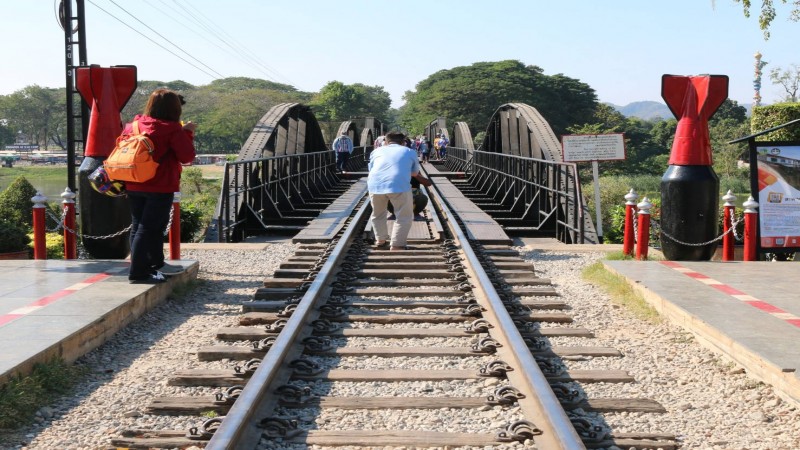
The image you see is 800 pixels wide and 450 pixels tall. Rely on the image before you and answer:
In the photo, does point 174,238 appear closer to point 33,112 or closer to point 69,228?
point 69,228

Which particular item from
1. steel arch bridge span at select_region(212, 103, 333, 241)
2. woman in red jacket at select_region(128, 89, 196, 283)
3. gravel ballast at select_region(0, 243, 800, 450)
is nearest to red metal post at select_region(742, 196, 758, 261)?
gravel ballast at select_region(0, 243, 800, 450)

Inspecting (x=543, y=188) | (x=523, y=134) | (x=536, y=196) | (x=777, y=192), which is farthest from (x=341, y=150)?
(x=777, y=192)

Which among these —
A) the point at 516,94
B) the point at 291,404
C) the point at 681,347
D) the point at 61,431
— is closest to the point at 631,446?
the point at 291,404

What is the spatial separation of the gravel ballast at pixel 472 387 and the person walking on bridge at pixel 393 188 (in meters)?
2.69

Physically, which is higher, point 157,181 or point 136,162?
point 136,162

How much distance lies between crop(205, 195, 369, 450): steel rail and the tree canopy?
93.3 metres

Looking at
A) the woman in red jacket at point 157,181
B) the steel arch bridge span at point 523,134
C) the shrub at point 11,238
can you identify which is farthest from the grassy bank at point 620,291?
the shrub at point 11,238

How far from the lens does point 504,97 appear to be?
102125 mm

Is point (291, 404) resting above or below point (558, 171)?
below

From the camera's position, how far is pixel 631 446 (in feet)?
12.2

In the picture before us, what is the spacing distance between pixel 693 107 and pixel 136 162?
5811 mm

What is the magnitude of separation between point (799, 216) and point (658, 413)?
669 cm

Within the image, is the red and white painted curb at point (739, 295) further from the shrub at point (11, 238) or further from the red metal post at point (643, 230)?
the shrub at point (11, 238)

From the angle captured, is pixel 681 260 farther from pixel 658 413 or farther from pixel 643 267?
pixel 658 413
